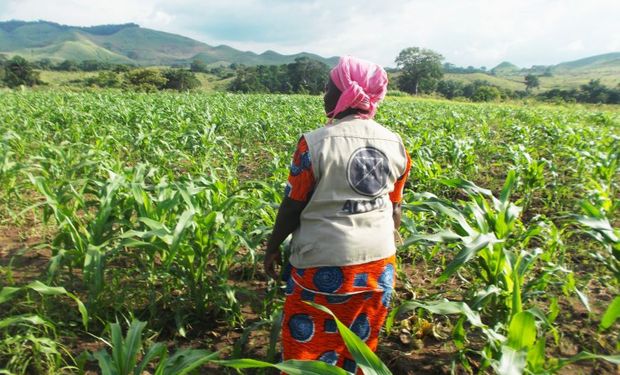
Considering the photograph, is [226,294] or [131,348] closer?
[131,348]

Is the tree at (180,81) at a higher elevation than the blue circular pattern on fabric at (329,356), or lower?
higher

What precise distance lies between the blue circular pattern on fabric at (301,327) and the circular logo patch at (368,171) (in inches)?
20.5

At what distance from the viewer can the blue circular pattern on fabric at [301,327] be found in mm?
1409

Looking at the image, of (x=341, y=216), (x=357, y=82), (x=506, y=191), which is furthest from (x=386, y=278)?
(x=506, y=191)

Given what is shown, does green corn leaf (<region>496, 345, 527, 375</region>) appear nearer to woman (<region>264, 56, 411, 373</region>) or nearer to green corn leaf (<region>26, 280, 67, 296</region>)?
woman (<region>264, 56, 411, 373</region>)

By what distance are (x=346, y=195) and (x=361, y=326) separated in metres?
0.54

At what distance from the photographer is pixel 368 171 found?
1.34m

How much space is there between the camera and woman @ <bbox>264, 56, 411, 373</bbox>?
1302 millimetres

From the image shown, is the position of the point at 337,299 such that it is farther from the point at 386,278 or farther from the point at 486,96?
the point at 486,96

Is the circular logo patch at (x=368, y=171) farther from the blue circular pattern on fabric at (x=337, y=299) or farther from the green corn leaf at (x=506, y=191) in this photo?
the green corn leaf at (x=506, y=191)

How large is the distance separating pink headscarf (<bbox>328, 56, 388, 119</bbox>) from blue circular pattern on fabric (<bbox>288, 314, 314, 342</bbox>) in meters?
0.76

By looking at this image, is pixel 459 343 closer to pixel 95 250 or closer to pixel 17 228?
pixel 95 250

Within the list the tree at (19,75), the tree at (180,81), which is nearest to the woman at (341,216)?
the tree at (180,81)

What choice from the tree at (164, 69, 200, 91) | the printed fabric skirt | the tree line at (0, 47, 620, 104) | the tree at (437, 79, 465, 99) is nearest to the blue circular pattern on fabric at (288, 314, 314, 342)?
the printed fabric skirt
